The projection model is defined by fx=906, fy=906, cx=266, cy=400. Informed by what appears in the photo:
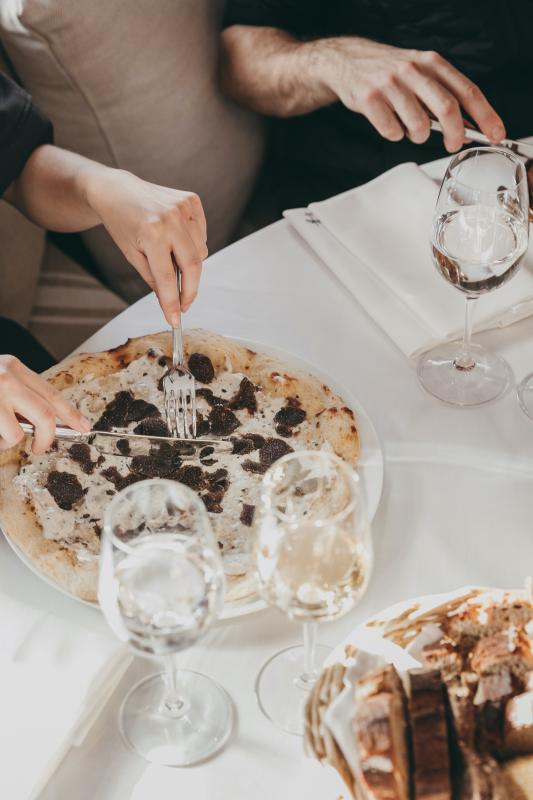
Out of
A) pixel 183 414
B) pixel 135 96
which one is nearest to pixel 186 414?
pixel 183 414

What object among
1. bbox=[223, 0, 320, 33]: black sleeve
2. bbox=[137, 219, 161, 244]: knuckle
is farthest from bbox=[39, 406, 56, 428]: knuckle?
bbox=[223, 0, 320, 33]: black sleeve

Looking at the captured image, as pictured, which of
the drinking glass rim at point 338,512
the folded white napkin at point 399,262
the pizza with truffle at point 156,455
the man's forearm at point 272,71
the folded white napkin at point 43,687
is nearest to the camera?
the drinking glass rim at point 338,512

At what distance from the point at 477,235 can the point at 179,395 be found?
15.5 inches

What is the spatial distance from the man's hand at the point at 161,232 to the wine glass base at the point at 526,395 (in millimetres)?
410

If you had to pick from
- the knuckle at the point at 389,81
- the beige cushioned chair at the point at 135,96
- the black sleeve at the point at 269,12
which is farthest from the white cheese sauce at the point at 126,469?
the black sleeve at the point at 269,12

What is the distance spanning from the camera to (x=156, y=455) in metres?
0.99

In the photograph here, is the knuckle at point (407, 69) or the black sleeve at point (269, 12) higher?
the knuckle at point (407, 69)

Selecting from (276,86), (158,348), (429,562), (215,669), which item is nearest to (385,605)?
(429,562)

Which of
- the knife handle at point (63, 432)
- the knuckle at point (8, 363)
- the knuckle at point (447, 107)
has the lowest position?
the knife handle at point (63, 432)

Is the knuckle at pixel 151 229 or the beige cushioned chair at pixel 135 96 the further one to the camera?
the beige cushioned chair at pixel 135 96

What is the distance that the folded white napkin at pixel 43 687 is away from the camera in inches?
29.0

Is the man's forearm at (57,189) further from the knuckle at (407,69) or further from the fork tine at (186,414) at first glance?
the knuckle at (407,69)

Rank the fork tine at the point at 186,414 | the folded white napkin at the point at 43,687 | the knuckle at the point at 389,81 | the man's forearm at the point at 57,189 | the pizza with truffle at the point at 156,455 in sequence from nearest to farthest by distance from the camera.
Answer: the folded white napkin at the point at 43,687
the pizza with truffle at the point at 156,455
the fork tine at the point at 186,414
the man's forearm at the point at 57,189
the knuckle at the point at 389,81

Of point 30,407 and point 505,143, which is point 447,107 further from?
point 30,407
